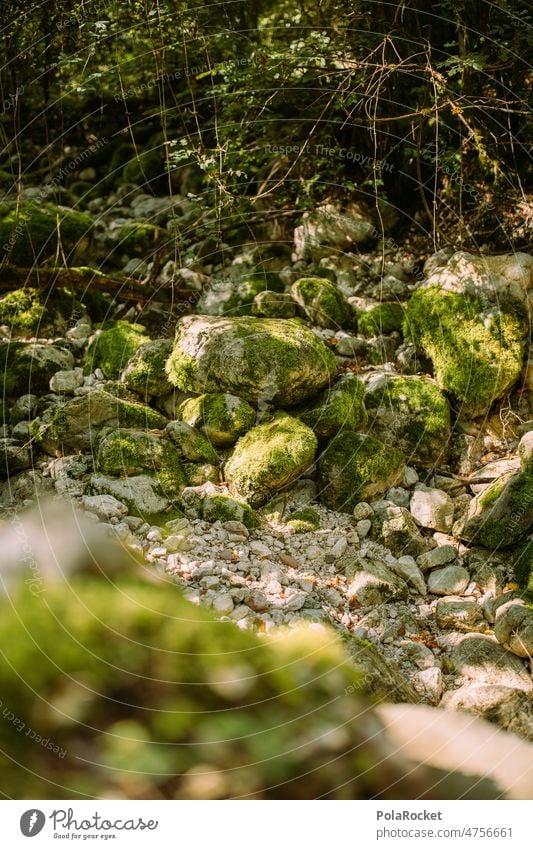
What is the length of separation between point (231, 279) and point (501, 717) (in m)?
4.94

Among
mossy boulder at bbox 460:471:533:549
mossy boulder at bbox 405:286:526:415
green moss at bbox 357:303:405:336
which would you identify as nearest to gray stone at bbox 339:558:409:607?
mossy boulder at bbox 460:471:533:549

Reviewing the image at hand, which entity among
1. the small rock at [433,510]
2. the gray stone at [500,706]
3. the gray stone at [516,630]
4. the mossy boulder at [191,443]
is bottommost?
the small rock at [433,510]

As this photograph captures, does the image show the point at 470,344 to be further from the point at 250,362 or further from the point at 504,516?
the point at 250,362

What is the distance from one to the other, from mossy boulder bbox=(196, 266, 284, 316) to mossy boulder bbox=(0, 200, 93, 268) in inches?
66.0

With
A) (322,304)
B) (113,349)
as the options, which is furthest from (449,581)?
(113,349)

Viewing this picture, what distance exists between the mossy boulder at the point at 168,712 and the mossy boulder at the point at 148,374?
2328 mm

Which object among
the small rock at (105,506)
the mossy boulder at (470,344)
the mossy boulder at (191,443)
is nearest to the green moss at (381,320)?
the mossy boulder at (470,344)

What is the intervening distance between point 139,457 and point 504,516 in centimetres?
261

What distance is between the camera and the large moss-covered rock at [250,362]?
4.69 m

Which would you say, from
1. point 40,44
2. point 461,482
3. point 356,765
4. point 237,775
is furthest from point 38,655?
point 40,44

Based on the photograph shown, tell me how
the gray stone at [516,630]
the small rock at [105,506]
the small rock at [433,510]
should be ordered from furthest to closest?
the small rock at [433,510] → the small rock at [105,506] → the gray stone at [516,630]

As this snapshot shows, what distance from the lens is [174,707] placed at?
2510 mm

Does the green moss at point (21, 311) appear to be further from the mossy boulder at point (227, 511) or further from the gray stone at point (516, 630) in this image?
the gray stone at point (516, 630)

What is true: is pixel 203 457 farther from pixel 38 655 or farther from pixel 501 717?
pixel 501 717
